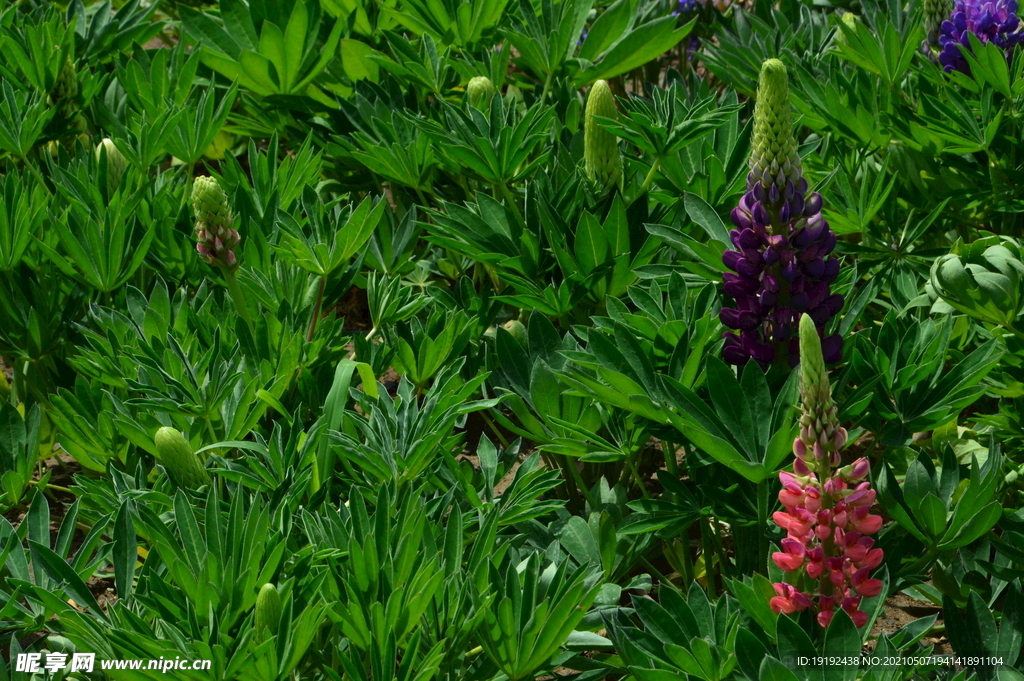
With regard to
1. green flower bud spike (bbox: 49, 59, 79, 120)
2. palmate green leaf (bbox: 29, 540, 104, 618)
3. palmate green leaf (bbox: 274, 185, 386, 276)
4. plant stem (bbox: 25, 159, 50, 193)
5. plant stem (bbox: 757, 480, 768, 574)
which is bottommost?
palmate green leaf (bbox: 29, 540, 104, 618)

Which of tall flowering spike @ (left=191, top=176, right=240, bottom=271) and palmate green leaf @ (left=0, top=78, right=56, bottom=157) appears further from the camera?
palmate green leaf @ (left=0, top=78, right=56, bottom=157)

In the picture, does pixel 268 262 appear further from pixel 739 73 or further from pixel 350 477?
pixel 739 73

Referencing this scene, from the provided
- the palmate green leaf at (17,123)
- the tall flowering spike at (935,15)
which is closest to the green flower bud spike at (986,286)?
the tall flowering spike at (935,15)

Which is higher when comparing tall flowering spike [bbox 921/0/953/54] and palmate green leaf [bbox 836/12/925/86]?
tall flowering spike [bbox 921/0/953/54]

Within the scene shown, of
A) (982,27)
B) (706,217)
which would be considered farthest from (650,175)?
(982,27)

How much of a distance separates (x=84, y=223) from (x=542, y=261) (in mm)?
1020

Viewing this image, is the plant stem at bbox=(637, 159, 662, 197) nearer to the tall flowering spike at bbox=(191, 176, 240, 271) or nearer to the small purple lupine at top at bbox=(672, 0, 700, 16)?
the tall flowering spike at bbox=(191, 176, 240, 271)

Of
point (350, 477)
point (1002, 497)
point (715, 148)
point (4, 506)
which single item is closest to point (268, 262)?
Result: point (350, 477)

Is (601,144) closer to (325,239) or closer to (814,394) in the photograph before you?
(325,239)

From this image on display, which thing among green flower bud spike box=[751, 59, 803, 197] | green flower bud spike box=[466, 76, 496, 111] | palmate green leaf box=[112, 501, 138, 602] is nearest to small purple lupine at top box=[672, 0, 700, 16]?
green flower bud spike box=[466, 76, 496, 111]

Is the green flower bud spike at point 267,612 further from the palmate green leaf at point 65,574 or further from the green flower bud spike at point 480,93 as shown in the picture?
the green flower bud spike at point 480,93

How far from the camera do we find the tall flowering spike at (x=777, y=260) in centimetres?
156

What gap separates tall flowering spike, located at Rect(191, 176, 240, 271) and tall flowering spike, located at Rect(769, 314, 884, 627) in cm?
124

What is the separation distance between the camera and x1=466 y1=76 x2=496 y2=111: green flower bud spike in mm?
2484
